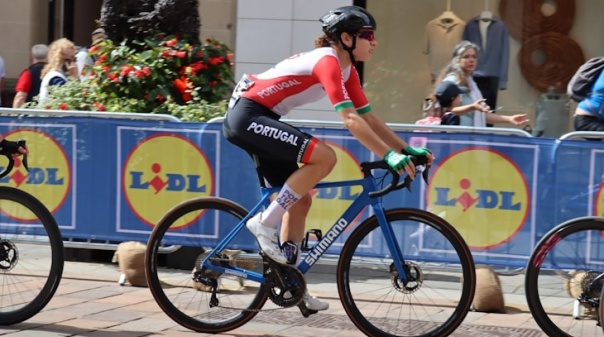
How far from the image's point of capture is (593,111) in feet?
29.1

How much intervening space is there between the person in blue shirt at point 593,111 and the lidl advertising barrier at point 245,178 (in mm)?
1252

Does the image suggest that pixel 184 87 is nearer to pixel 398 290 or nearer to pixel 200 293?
pixel 200 293

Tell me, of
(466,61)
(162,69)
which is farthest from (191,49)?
(466,61)

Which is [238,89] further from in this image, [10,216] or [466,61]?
[466,61]

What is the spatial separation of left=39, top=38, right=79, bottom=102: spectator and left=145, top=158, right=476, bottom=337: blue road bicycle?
178 inches

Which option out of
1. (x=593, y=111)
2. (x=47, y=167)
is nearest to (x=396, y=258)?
(x=593, y=111)

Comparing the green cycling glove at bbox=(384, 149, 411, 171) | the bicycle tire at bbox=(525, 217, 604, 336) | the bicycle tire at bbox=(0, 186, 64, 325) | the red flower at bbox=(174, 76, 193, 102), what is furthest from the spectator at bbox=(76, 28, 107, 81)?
the bicycle tire at bbox=(525, 217, 604, 336)

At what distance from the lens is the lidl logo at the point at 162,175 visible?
8.40 meters

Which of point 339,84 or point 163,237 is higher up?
point 339,84

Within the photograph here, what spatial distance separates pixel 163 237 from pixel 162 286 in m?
0.29

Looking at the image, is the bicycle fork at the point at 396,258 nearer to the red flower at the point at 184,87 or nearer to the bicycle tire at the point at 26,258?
the bicycle tire at the point at 26,258

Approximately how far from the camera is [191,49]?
31.5 ft

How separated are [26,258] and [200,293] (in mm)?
1044

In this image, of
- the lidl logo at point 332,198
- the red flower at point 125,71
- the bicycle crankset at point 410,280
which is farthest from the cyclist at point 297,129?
the red flower at point 125,71
